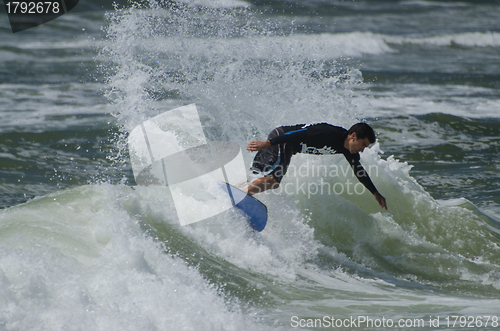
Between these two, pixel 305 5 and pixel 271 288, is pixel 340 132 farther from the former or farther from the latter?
pixel 305 5

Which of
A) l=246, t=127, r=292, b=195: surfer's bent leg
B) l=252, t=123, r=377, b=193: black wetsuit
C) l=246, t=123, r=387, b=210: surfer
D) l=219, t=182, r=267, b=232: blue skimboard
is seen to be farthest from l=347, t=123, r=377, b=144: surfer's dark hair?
l=219, t=182, r=267, b=232: blue skimboard

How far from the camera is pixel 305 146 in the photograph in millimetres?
5035

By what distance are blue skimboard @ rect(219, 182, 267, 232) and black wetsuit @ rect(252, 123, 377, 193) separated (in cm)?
40

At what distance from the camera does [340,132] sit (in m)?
4.93

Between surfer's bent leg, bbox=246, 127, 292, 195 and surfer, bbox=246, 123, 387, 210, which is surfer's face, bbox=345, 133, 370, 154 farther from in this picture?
surfer's bent leg, bbox=246, 127, 292, 195

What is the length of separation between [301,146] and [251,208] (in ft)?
2.75

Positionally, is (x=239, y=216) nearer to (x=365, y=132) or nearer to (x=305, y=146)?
(x=305, y=146)

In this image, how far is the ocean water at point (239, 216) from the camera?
356 cm

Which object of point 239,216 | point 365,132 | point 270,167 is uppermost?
point 365,132

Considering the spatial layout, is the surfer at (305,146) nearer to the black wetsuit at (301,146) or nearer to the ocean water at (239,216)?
the black wetsuit at (301,146)

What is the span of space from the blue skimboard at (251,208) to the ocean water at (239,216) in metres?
0.10

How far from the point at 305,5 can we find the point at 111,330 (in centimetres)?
1997

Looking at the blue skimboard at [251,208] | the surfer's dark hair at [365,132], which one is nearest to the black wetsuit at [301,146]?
the surfer's dark hair at [365,132]

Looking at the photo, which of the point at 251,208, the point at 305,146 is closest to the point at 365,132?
the point at 305,146
